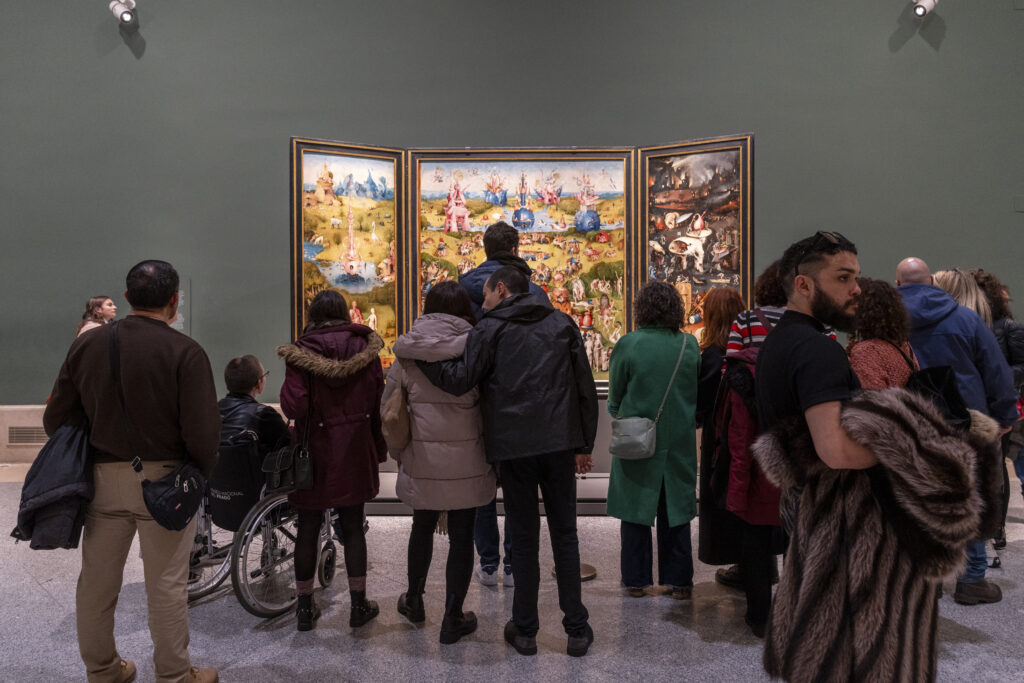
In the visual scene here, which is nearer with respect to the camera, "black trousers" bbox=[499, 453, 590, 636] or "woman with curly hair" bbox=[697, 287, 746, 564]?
"black trousers" bbox=[499, 453, 590, 636]

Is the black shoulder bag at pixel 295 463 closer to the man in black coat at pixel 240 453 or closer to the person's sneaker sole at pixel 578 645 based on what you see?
the man in black coat at pixel 240 453

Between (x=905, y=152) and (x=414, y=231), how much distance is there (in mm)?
5112

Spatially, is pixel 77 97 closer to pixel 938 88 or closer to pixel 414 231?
pixel 414 231

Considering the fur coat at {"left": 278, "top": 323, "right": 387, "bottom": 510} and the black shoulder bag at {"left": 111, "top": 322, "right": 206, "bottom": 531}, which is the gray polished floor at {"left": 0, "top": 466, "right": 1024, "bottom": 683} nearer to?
the fur coat at {"left": 278, "top": 323, "right": 387, "bottom": 510}

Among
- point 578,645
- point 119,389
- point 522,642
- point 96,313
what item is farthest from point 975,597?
point 96,313

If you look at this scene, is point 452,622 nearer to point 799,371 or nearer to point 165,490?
point 165,490

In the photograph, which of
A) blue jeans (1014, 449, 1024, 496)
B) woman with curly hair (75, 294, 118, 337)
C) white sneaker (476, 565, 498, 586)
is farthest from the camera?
woman with curly hair (75, 294, 118, 337)

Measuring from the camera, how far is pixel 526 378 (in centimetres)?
310

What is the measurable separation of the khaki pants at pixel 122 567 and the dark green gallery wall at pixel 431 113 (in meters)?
4.77

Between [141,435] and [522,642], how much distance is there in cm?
190

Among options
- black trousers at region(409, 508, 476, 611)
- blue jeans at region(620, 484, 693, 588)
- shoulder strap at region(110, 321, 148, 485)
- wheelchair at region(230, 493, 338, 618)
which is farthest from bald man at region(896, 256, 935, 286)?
shoulder strap at region(110, 321, 148, 485)

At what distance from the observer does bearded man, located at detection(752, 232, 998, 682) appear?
177 centimetres

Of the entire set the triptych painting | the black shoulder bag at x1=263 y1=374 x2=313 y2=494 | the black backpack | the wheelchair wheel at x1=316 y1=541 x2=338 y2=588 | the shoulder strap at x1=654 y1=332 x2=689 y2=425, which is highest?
the triptych painting

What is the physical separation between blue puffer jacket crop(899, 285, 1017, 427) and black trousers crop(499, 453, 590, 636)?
2.19 meters
